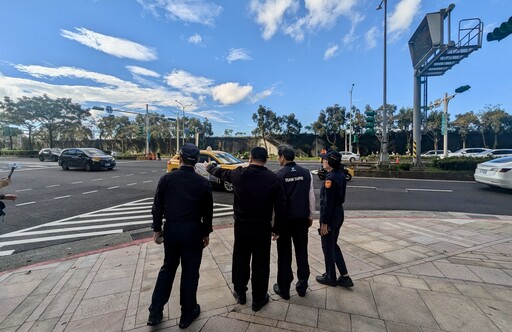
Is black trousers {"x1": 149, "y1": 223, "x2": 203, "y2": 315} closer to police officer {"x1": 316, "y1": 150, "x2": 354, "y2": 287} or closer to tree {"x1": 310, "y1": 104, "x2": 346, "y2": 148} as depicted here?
police officer {"x1": 316, "y1": 150, "x2": 354, "y2": 287}

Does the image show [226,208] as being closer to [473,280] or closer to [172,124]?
[473,280]

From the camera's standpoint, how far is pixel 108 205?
802cm

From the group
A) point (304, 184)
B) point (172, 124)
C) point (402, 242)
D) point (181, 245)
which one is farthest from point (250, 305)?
point (172, 124)

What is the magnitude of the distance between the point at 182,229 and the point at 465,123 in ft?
139

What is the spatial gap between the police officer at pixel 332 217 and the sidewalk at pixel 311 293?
14 cm

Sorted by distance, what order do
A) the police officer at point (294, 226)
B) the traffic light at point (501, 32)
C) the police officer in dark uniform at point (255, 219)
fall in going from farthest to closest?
the traffic light at point (501, 32)
the police officer at point (294, 226)
the police officer in dark uniform at point (255, 219)

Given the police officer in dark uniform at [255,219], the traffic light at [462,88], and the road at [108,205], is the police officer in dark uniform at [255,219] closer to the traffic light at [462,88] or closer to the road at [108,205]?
the road at [108,205]

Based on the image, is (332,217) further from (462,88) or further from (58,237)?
(462,88)

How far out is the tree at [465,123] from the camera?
32969 millimetres

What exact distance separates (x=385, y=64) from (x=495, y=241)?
14378 mm

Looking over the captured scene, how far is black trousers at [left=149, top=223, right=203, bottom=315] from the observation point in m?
2.41

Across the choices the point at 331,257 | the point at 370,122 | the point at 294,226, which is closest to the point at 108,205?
the point at 294,226

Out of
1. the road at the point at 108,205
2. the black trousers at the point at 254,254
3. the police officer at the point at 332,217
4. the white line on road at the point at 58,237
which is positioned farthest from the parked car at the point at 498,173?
the white line on road at the point at 58,237

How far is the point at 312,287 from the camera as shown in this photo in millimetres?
3102
